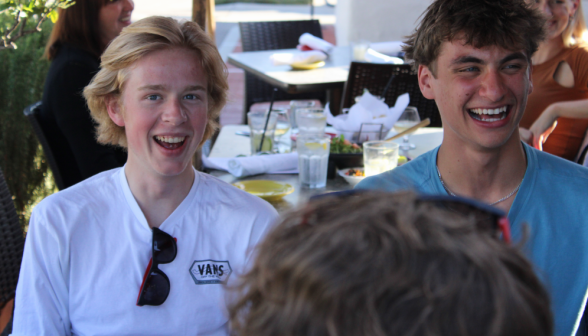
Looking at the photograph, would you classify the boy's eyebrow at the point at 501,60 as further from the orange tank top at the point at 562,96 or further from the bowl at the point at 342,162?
the orange tank top at the point at 562,96

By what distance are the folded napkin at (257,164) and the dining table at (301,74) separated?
155cm

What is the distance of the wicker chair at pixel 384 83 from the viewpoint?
3.95 meters

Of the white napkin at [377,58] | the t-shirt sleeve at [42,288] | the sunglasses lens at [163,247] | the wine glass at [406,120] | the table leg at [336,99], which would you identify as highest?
the sunglasses lens at [163,247]

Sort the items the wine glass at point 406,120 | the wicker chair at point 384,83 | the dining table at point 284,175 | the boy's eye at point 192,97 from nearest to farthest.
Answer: the boy's eye at point 192,97 → the dining table at point 284,175 → the wine glass at point 406,120 → the wicker chair at point 384,83

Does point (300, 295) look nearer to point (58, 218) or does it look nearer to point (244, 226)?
point (244, 226)

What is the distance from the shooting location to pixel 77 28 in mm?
2742

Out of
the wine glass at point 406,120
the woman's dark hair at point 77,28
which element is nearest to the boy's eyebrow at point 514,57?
→ the wine glass at point 406,120

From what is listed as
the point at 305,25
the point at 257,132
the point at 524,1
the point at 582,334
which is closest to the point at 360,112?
the point at 257,132

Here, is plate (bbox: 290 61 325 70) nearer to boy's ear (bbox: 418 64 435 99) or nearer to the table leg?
the table leg

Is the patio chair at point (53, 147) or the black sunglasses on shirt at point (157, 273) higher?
the black sunglasses on shirt at point (157, 273)

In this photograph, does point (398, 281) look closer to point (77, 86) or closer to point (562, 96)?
point (77, 86)

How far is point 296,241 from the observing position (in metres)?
0.52

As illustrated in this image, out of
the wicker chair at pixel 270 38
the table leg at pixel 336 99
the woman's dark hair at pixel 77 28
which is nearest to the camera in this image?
the woman's dark hair at pixel 77 28

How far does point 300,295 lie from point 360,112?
2.31m
